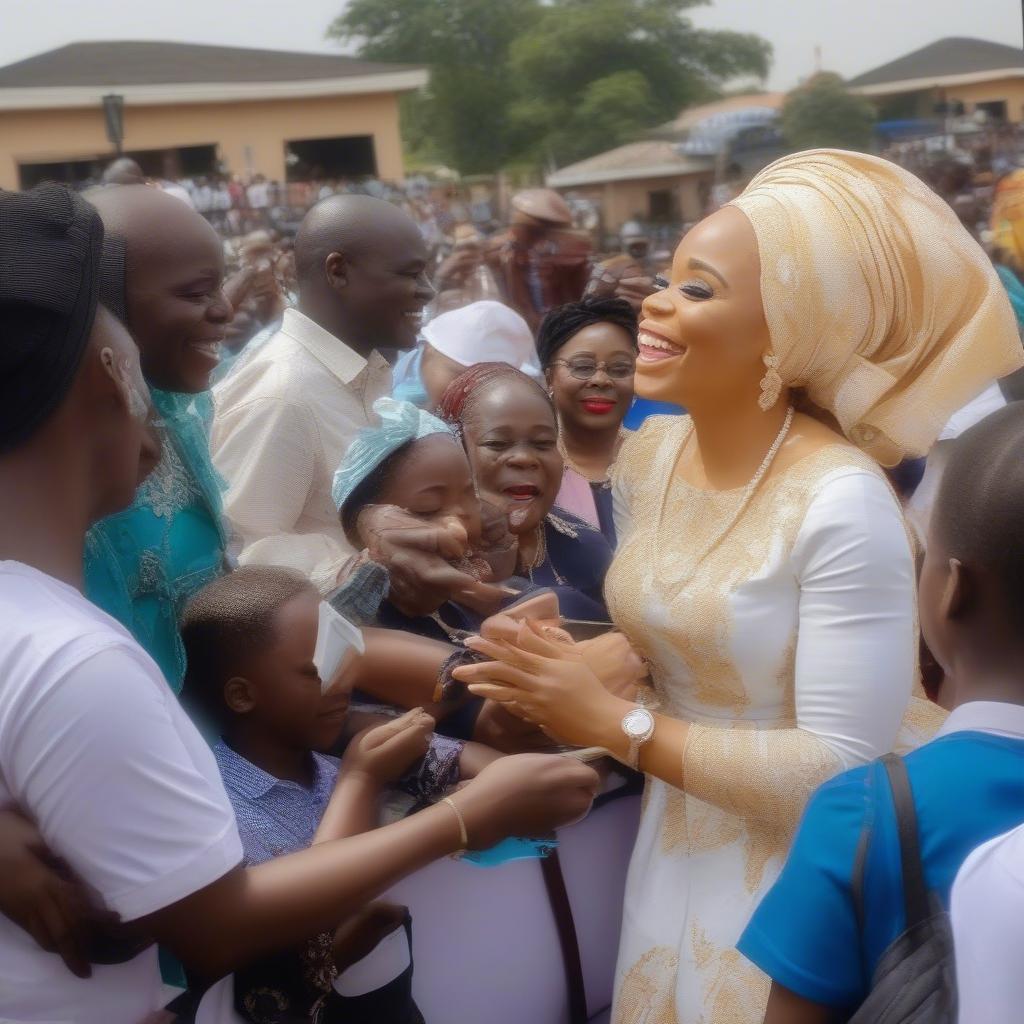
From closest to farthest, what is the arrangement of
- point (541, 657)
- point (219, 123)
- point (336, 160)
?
point (541, 657) → point (219, 123) → point (336, 160)

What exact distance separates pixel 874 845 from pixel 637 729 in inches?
20.9

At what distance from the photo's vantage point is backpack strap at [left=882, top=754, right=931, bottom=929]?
1.23 m

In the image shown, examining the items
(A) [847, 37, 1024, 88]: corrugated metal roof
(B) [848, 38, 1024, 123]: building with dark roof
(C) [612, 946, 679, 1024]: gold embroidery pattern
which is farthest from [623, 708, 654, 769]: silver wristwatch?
(A) [847, 37, 1024, 88]: corrugated metal roof

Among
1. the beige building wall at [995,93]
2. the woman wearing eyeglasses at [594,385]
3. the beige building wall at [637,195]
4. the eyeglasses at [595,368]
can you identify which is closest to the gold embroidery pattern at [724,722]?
the woman wearing eyeglasses at [594,385]

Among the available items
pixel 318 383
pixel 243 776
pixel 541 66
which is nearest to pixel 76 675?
pixel 243 776

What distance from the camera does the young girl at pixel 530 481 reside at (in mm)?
2465

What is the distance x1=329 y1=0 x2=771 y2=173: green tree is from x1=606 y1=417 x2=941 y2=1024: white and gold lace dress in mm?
43252

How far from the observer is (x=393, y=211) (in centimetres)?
330

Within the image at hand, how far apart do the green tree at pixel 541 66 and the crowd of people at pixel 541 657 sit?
141 ft

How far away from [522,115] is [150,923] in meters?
53.2

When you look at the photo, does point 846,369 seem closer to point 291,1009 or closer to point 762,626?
point 762,626

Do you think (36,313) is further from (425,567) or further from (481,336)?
(481,336)

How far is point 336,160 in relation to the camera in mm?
26953

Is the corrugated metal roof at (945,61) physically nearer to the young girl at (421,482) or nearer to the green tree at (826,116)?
the green tree at (826,116)
